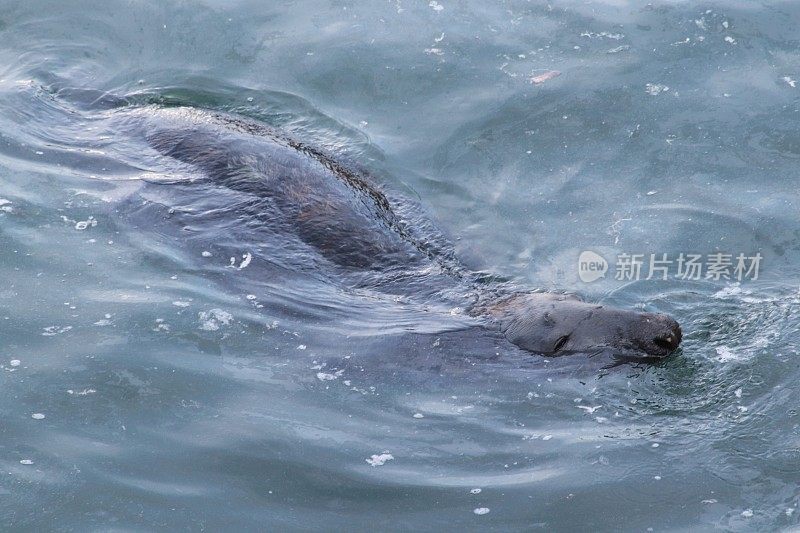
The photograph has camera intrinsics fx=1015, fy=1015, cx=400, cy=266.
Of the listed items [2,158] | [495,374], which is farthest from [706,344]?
[2,158]

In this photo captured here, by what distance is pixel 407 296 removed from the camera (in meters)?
7.55

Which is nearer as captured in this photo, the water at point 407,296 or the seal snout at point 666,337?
the water at point 407,296

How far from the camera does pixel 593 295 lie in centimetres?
800

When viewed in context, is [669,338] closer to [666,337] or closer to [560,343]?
[666,337]

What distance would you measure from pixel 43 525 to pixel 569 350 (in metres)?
3.48

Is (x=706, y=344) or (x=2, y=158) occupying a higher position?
(x=2, y=158)

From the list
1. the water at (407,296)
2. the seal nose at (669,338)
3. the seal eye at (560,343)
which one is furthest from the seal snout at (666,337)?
the seal eye at (560,343)

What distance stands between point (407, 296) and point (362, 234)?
0.67 meters

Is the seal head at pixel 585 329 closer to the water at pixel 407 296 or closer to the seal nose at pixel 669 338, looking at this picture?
the seal nose at pixel 669 338

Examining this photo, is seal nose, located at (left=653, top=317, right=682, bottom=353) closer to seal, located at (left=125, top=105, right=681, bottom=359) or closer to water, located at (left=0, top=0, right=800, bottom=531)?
seal, located at (left=125, top=105, right=681, bottom=359)

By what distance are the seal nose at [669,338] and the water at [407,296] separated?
0.19 metres

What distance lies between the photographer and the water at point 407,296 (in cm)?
607

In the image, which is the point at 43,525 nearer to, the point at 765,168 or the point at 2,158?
the point at 2,158

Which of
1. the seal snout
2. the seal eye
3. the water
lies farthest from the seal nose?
the seal eye
